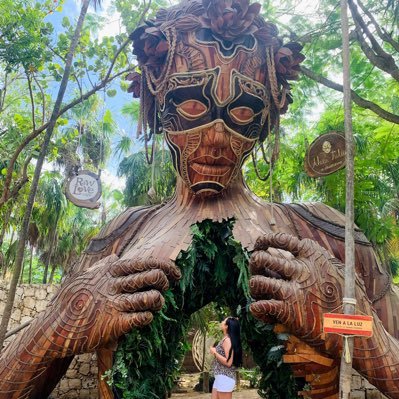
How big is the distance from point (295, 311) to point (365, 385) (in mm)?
6038

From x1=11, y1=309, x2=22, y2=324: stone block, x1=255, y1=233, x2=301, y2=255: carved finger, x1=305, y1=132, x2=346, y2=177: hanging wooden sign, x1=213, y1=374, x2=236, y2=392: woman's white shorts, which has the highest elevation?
x1=305, y1=132, x2=346, y2=177: hanging wooden sign

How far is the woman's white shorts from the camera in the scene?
12.2ft

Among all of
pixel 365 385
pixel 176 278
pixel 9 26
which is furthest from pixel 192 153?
pixel 365 385

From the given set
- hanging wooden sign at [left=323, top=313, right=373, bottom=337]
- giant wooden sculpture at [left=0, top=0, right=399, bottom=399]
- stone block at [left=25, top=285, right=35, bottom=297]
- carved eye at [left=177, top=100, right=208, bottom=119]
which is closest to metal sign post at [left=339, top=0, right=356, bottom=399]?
hanging wooden sign at [left=323, top=313, right=373, bottom=337]

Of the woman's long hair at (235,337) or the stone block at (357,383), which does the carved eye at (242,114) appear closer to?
the woman's long hair at (235,337)

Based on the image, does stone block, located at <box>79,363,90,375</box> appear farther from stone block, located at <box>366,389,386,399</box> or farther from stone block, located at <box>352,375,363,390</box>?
stone block, located at <box>366,389,386,399</box>

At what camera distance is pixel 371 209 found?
6676mm

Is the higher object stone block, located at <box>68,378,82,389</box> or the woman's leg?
the woman's leg

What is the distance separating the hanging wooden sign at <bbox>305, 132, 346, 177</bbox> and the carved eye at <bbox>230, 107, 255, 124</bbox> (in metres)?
0.85

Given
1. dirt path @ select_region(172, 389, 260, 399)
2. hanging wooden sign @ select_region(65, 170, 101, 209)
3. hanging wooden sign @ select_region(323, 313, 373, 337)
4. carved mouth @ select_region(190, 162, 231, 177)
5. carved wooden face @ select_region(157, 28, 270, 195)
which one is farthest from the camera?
dirt path @ select_region(172, 389, 260, 399)

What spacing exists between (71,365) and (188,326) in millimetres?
3967

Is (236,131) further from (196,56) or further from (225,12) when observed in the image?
(225,12)

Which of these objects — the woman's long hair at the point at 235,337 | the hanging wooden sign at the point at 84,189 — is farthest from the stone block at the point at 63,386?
the woman's long hair at the point at 235,337

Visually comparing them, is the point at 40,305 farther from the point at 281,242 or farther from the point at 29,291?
the point at 281,242
